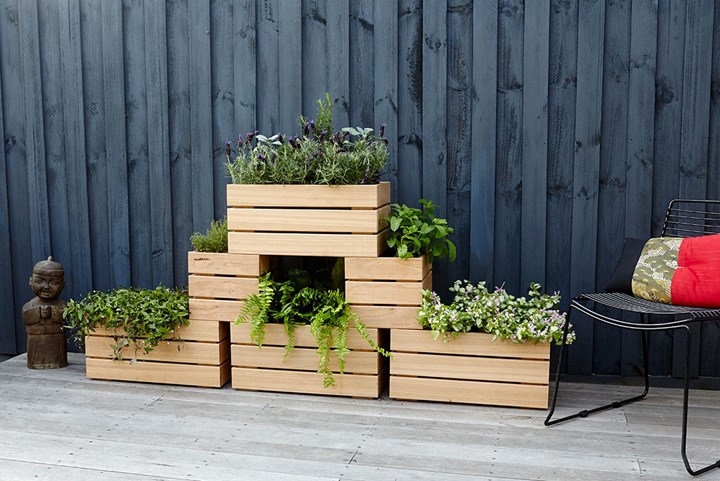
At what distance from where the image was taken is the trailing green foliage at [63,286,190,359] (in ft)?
11.6

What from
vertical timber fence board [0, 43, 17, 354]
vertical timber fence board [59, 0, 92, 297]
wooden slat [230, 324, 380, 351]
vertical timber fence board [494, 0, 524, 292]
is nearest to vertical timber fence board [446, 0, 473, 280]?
vertical timber fence board [494, 0, 524, 292]

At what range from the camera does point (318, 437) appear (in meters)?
2.99

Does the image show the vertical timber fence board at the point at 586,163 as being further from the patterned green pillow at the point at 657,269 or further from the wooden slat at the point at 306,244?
the wooden slat at the point at 306,244

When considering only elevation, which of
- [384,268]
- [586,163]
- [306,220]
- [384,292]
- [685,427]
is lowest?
[685,427]

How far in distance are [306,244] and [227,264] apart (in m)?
0.39

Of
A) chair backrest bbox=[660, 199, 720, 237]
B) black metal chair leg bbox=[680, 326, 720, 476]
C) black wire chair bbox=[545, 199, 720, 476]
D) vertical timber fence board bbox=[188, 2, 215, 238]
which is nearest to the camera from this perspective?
black metal chair leg bbox=[680, 326, 720, 476]

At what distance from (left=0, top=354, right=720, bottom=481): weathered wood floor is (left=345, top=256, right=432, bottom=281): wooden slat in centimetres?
55

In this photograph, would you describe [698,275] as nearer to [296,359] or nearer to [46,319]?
[296,359]

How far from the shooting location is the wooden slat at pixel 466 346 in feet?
10.6

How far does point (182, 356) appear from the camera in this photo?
11.9 ft

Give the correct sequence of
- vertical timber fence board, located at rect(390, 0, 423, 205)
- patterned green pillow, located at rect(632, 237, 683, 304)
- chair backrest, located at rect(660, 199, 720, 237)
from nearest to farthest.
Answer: patterned green pillow, located at rect(632, 237, 683, 304)
chair backrest, located at rect(660, 199, 720, 237)
vertical timber fence board, located at rect(390, 0, 423, 205)

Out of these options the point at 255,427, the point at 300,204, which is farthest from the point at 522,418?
the point at 300,204

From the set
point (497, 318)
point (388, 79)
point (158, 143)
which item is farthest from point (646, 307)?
point (158, 143)

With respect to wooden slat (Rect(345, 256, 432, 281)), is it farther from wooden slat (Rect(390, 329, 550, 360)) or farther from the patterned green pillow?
the patterned green pillow
